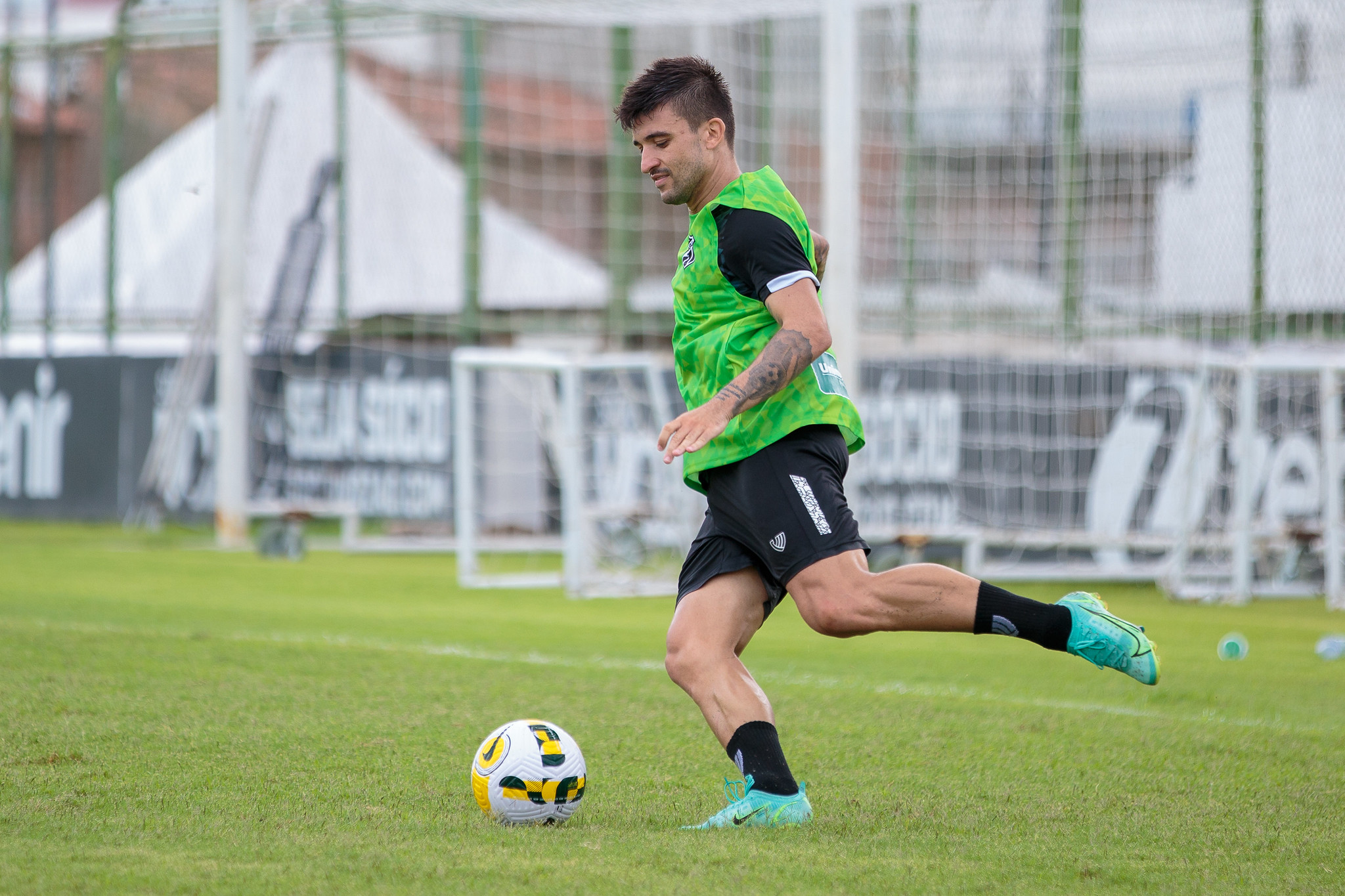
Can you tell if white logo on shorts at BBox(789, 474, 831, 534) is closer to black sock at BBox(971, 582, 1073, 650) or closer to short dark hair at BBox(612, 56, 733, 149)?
black sock at BBox(971, 582, 1073, 650)

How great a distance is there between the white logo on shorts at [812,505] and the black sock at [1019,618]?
0.42m

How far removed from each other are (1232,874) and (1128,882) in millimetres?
276

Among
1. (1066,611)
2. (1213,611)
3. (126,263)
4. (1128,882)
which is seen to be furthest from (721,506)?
(126,263)

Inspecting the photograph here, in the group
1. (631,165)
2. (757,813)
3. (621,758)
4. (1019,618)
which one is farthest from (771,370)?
(631,165)

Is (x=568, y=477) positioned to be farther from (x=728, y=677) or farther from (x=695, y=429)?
(x=695, y=429)

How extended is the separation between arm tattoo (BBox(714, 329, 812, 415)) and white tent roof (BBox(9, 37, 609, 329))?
554 inches

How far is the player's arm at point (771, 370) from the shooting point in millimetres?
3484

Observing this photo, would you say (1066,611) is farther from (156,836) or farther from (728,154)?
(156,836)

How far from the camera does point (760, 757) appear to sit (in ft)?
12.1

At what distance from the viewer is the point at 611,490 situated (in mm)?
13828

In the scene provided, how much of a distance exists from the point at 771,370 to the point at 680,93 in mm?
778

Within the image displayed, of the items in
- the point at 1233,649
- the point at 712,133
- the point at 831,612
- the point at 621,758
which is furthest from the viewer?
the point at 1233,649

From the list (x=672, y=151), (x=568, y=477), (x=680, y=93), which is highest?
(x=680, y=93)

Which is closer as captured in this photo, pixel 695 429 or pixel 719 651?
pixel 695 429
